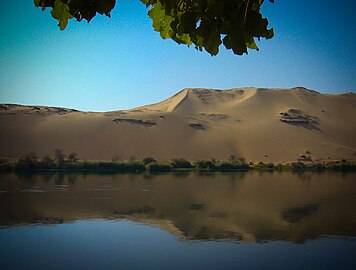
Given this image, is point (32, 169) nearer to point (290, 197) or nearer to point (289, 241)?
point (290, 197)

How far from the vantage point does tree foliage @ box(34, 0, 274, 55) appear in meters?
1.65

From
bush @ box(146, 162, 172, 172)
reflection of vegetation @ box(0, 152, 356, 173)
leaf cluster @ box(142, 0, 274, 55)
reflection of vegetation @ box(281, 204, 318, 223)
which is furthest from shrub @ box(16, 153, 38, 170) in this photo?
leaf cluster @ box(142, 0, 274, 55)

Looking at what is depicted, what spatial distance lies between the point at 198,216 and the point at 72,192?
11.2 meters

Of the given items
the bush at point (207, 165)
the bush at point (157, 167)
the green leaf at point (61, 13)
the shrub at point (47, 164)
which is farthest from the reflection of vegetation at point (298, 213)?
the shrub at point (47, 164)

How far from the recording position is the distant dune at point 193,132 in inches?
2522

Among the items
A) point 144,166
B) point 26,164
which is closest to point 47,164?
point 26,164

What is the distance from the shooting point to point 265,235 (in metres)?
15.2

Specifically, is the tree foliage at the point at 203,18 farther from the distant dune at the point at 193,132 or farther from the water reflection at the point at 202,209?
the distant dune at the point at 193,132

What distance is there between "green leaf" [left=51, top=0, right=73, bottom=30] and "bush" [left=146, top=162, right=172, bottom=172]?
45.4 metres

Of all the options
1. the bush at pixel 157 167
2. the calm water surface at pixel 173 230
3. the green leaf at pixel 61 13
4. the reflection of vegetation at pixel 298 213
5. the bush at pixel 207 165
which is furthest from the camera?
the bush at pixel 207 165

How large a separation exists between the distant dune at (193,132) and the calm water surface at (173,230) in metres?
39.1

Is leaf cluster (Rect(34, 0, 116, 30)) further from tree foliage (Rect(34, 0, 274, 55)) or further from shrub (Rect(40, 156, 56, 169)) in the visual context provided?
shrub (Rect(40, 156, 56, 169))

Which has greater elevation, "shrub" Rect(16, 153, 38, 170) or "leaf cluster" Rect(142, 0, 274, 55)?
"leaf cluster" Rect(142, 0, 274, 55)

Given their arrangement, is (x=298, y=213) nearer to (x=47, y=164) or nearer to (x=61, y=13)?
(x=61, y=13)
